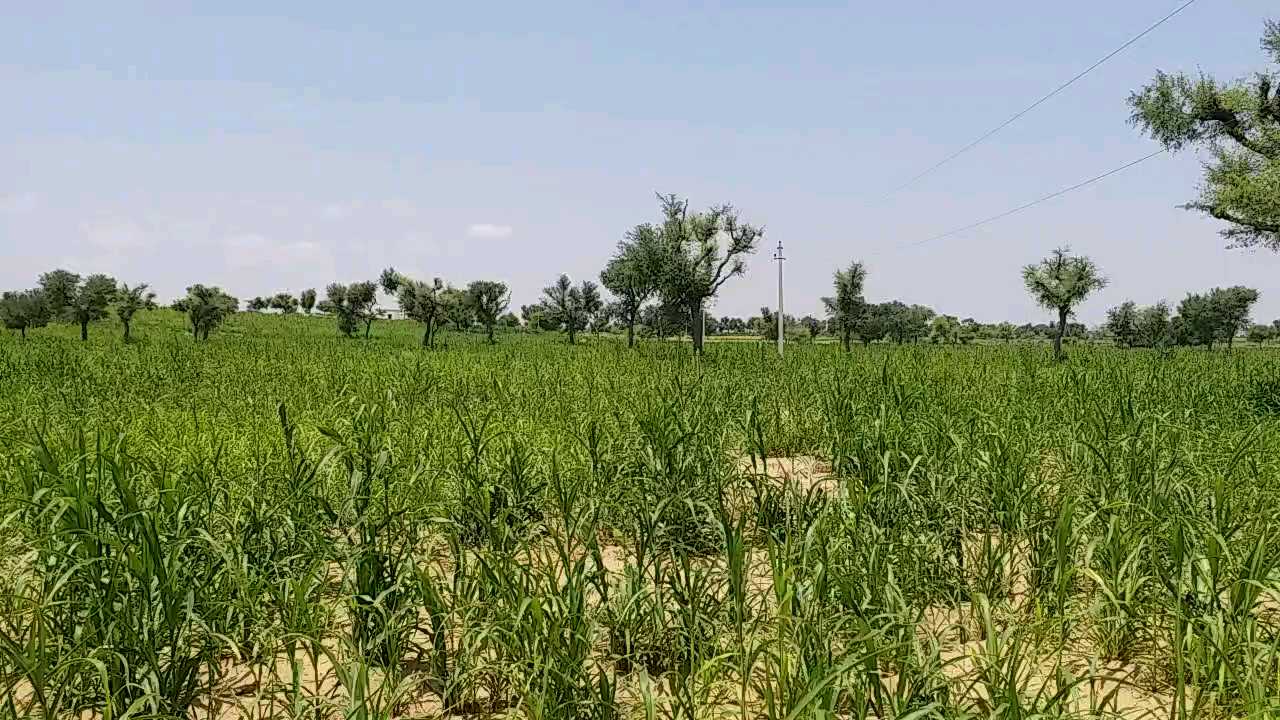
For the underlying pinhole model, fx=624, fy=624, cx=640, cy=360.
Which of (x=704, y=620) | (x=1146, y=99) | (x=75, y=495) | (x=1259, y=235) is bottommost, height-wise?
(x=704, y=620)

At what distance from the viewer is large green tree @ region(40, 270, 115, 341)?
3456 cm

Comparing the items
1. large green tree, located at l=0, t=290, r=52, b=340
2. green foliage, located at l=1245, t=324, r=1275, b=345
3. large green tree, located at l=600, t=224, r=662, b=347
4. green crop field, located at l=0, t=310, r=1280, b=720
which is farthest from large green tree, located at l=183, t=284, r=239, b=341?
green foliage, located at l=1245, t=324, r=1275, b=345

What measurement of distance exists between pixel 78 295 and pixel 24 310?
5671 mm

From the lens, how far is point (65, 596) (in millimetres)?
2668

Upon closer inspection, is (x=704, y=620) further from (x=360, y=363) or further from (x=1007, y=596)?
(x=360, y=363)

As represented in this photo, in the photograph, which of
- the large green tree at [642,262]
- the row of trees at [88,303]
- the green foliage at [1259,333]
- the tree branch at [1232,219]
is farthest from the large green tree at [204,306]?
the green foliage at [1259,333]

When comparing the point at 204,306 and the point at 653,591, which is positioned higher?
the point at 204,306

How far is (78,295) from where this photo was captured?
35.0 m

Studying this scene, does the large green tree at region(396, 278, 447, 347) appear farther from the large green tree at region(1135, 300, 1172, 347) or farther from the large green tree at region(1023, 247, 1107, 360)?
the large green tree at region(1135, 300, 1172, 347)

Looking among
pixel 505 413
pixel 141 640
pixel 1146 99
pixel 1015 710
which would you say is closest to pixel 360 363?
pixel 505 413

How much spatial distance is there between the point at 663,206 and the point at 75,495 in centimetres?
2501

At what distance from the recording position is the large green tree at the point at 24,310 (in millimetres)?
36125

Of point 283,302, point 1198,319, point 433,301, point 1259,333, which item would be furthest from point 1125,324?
point 283,302

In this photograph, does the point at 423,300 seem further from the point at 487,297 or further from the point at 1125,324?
the point at 1125,324
